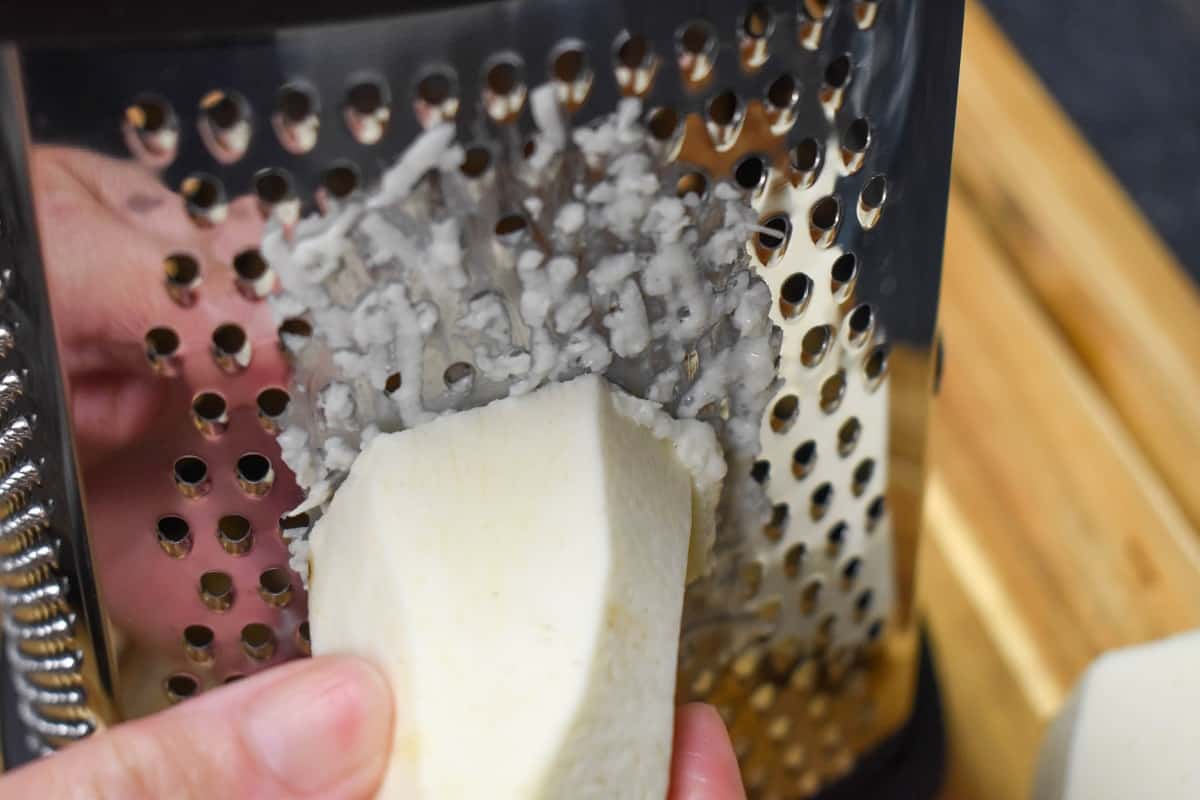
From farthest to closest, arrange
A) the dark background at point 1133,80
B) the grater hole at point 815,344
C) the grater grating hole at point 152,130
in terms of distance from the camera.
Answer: the dark background at point 1133,80 → the grater hole at point 815,344 → the grater grating hole at point 152,130

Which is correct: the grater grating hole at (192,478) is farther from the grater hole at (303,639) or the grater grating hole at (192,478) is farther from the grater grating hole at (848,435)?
the grater grating hole at (848,435)

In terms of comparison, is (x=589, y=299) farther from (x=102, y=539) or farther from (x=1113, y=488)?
(x=1113, y=488)

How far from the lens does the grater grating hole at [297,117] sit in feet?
0.97

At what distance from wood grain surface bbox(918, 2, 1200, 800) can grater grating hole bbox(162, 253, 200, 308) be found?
0.42 meters

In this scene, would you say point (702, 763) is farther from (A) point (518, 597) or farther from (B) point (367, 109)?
(B) point (367, 109)

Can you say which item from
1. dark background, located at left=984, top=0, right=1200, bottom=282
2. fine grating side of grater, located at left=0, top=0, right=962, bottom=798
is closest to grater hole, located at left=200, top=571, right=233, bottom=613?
fine grating side of grater, located at left=0, top=0, right=962, bottom=798

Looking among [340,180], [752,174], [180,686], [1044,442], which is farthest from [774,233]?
[1044,442]

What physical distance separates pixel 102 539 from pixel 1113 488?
19.0 inches

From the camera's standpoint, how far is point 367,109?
299 millimetres

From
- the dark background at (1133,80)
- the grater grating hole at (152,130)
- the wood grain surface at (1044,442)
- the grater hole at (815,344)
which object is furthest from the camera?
the dark background at (1133,80)

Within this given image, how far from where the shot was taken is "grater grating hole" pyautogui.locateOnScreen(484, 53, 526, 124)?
0.99ft

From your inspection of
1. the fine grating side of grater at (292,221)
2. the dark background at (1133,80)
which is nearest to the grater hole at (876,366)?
the fine grating side of grater at (292,221)

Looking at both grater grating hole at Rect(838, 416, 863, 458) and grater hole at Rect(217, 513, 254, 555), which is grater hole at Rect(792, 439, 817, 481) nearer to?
grater grating hole at Rect(838, 416, 863, 458)

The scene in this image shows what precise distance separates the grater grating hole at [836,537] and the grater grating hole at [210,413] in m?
0.21
